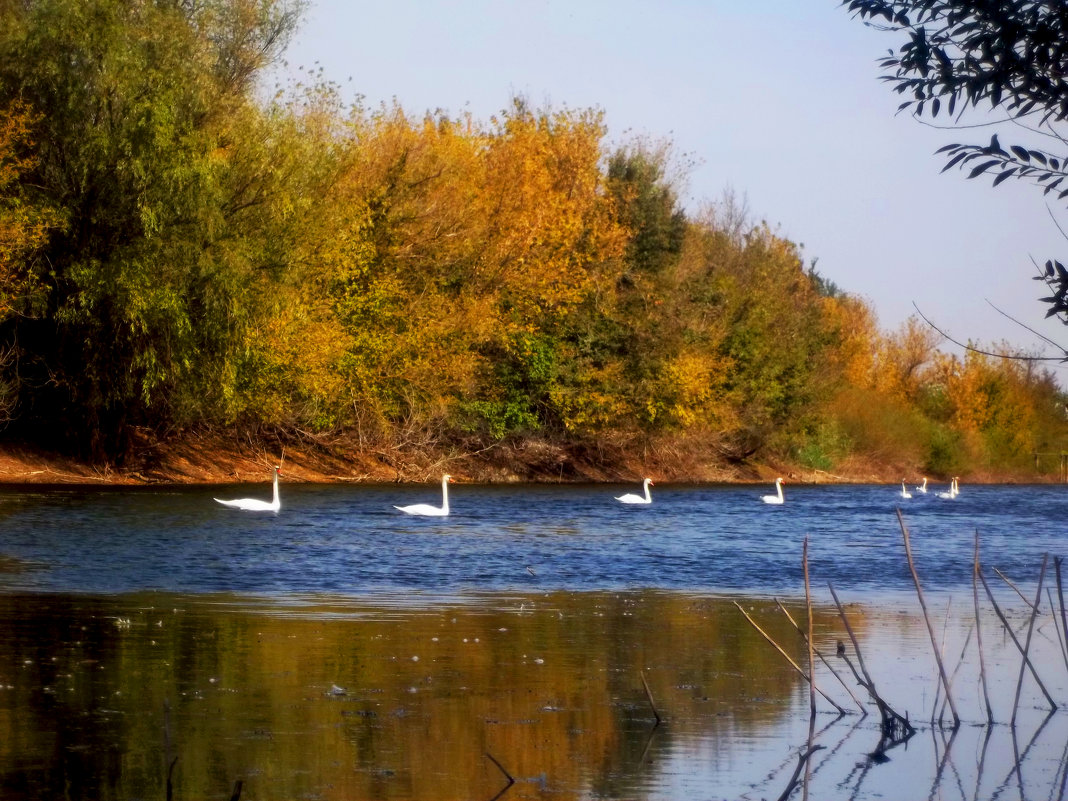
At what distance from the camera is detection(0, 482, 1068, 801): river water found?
26.0 feet

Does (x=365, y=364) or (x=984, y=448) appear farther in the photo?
(x=984, y=448)

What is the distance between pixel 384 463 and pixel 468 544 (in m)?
25.4

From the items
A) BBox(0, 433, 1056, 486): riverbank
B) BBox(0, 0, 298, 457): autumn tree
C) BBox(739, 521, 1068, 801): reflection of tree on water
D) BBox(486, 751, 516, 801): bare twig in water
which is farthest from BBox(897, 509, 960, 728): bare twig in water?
BBox(0, 433, 1056, 486): riverbank

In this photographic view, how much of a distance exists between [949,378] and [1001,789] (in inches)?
3764

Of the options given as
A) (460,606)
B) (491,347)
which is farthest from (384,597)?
(491,347)

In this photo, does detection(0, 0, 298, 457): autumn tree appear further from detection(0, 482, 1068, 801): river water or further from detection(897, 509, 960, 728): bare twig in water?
detection(897, 509, 960, 728): bare twig in water

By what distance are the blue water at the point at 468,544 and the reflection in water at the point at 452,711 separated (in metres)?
4.20

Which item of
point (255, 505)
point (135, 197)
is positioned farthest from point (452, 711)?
point (135, 197)

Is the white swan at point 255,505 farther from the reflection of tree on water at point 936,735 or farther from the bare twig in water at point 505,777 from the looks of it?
the bare twig in water at point 505,777

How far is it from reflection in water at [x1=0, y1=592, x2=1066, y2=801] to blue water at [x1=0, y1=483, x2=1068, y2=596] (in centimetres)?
420

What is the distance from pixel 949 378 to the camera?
9981cm

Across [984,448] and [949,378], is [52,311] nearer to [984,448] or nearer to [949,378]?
[984,448]

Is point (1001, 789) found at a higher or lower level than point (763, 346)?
lower

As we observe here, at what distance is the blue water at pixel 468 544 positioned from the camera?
18938mm
